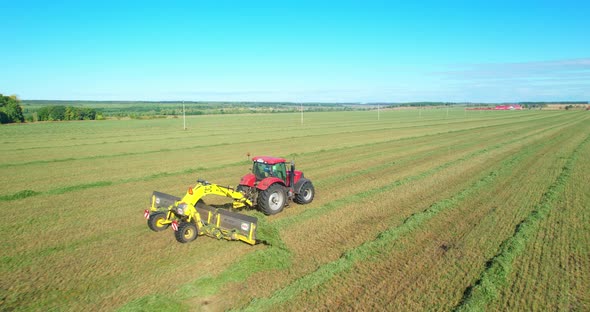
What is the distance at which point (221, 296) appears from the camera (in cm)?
710

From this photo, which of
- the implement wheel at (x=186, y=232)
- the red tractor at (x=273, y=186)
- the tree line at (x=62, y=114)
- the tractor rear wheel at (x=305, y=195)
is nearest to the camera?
the implement wheel at (x=186, y=232)

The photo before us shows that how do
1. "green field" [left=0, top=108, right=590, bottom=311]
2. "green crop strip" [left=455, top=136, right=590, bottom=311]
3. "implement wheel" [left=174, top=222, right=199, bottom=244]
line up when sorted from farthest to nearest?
1. "implement wheel" [left=174, top=222, right=199, bottom=244]
2. "green field" [left=0, top=108, right=590, bottom=311]
3. "green crop strip" [left=455, top=136, right=590, bottom=311]

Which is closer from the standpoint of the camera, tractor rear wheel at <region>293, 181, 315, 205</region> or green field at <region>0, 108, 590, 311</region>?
green field at <region>0, 108, 590, 311</region>

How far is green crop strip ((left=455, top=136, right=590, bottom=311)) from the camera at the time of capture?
6.96 m

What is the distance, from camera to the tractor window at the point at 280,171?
12.2m

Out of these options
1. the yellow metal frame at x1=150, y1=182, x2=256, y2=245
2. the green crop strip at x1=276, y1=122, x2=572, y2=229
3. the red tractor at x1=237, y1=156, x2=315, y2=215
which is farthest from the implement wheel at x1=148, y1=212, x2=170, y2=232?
the green crop strip at x1=276, y1=122, x2=572, y2=229

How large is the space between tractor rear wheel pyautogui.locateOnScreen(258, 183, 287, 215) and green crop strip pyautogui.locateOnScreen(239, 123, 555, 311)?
3.24 m

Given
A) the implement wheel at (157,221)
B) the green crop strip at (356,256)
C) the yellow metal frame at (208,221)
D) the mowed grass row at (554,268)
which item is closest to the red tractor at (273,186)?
the yellow metal frame at (208,221)

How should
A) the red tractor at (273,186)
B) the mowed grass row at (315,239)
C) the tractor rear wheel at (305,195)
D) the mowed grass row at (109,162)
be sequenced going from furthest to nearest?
the mowed grass row at (109,162) → the tractor rear wheel at (305,195) → the red tractor at (273,186) → the mowed grass row at (315,239)

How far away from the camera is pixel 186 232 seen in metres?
9.59

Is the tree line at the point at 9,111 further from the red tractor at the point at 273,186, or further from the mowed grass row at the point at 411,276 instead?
the mowed grass row at the point at 411,276

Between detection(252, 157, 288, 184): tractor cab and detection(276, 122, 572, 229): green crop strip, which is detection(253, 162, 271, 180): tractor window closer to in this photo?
detection(252, 157, 288, 184): tractor cab

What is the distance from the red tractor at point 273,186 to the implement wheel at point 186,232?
7.77 ft

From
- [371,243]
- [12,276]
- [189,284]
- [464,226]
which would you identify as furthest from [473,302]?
[12,276]
